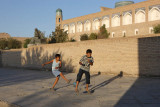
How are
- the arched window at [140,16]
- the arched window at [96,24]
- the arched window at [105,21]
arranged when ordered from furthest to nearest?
1. the arched window at [96,24]
2. the arched window at [105,21]
3. the arched window at [140,16]

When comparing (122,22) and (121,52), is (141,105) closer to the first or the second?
(121,52)

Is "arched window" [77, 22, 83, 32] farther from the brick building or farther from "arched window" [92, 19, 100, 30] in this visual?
"arched window" [92, 19, 100, 30]

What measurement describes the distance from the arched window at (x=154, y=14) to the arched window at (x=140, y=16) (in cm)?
153

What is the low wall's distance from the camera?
10281 mm

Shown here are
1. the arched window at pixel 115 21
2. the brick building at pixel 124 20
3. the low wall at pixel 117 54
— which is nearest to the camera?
the low wall at pixel 117 54

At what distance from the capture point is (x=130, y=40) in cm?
1123

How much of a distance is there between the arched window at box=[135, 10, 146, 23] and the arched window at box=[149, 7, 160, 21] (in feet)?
5.00

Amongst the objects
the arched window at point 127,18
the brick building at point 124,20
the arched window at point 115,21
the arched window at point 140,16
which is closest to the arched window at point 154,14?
the brick building at point 124,20

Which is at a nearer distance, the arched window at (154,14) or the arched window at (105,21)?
the arched window at (154,14)

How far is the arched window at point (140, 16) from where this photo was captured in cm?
4101

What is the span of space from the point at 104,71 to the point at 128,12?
111ft

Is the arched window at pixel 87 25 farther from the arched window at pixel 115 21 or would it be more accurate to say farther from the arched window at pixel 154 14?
the arched window at pixel 154 14

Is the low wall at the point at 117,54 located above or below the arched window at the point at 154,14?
below

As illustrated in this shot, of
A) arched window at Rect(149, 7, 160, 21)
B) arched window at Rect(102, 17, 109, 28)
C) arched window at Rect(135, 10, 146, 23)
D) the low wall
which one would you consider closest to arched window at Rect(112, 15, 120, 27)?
arched window at Rect(102, 17, 109, 28)
